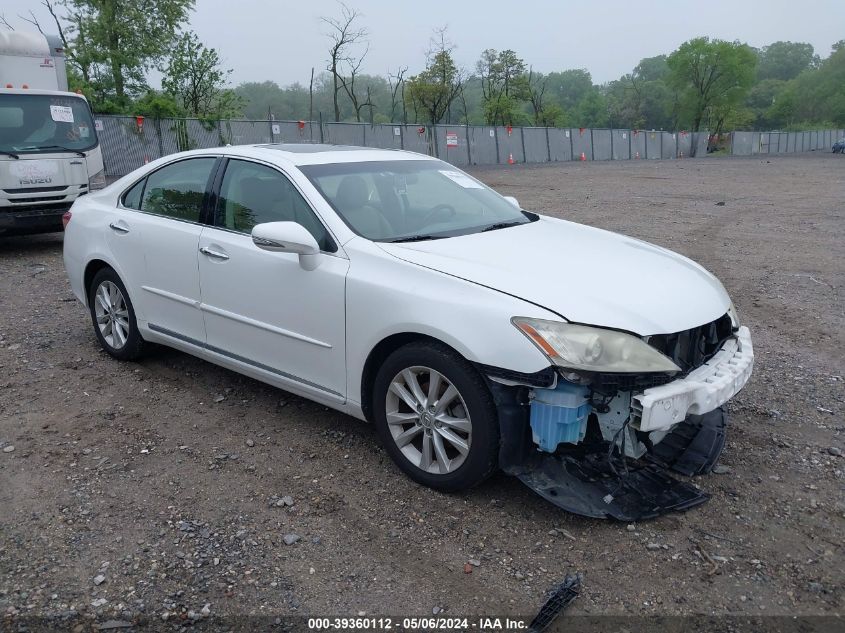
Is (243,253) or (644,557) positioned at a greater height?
(243,253)

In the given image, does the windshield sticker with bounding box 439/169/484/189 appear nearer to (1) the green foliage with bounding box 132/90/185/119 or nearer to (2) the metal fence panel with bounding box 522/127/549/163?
(1) the green foliage with bounding box 132/90/185/119

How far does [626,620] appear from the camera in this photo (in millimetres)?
2650

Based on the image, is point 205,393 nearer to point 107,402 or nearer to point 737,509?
point 107,402

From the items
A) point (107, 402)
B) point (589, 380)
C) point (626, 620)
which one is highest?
point (589, 380)

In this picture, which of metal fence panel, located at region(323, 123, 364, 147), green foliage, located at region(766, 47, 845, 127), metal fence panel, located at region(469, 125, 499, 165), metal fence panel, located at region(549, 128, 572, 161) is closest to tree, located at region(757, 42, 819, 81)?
green foliage, located at region(766, 47, 845, 127)

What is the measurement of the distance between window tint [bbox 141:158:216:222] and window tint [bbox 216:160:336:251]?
0.23 metres

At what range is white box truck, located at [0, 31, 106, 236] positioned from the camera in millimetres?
9711

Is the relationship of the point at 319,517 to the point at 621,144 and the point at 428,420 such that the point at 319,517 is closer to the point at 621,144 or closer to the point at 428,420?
the point at 428,420

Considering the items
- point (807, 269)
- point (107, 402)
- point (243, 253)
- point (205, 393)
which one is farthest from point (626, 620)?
point (807, 269)

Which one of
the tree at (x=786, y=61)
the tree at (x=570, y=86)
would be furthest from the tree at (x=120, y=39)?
the tree at (x=786, y=61)

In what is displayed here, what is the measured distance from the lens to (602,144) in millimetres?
46219

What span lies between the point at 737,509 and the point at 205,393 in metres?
3.28

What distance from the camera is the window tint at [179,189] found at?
459cm

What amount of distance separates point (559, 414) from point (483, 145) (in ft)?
112
